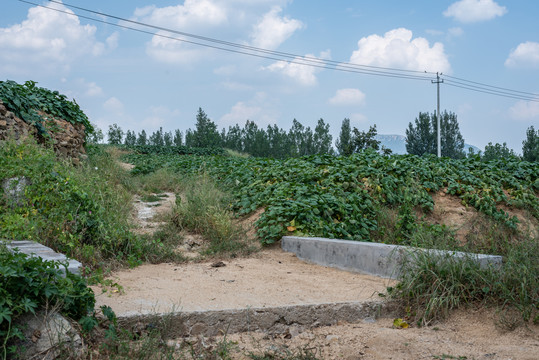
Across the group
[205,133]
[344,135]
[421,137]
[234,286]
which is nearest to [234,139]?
[205,133]

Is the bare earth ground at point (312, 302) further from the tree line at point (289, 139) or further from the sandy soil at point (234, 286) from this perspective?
the tree line at point (289, 139)

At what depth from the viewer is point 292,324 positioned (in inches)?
135

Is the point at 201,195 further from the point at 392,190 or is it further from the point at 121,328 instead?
the point at 121,328

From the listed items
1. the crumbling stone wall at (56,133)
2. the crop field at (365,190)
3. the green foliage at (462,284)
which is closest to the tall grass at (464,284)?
the green foliage at (462,284)

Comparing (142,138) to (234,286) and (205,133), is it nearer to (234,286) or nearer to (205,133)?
(205,133)

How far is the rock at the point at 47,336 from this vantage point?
2.51 meters

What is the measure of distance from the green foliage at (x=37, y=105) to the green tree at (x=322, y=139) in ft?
71.9

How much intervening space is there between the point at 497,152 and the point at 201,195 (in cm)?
2073

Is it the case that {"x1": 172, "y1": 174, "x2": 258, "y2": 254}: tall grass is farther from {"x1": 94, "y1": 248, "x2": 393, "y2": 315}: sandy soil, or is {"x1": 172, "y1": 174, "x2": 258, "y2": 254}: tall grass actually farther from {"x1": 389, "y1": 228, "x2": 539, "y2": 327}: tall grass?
{"x1": 389, "y1": 228, "x2": 539, "y2": 327}: tall grass

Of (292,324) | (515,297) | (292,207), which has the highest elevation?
(292,207)

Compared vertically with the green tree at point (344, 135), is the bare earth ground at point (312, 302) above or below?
below

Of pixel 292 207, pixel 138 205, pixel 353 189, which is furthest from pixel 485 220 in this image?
pixel 138 205

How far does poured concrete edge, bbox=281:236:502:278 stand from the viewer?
3916 millimetres

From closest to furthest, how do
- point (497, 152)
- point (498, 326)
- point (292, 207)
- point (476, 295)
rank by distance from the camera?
point (498, 326), point (476, 295), point (292, 207), point (497, 152)
